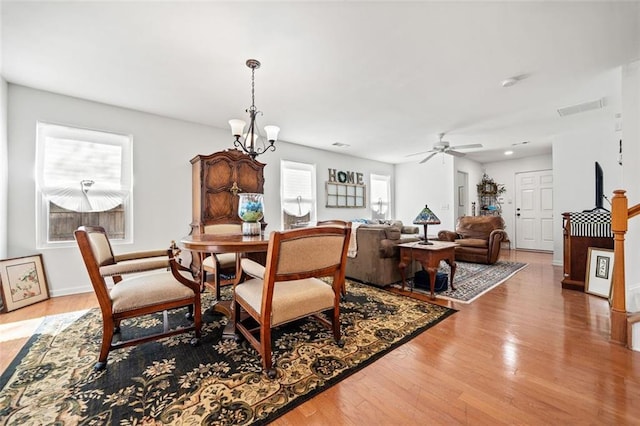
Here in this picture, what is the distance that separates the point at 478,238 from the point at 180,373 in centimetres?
559

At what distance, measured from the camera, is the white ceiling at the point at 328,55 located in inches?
73.3

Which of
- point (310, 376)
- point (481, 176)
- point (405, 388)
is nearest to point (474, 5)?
point (405, 388)

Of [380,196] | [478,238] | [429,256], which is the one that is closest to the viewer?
A: [429,256]

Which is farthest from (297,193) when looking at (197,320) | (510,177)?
(510,177)

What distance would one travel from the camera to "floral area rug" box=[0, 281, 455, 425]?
4.22 feet

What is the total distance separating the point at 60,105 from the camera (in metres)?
3.14

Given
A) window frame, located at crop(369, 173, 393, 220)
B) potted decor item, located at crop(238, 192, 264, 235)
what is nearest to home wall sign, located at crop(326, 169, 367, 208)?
window frame, located at crop(369, 173, 393, 220)

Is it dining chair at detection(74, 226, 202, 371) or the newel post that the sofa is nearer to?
the newel post

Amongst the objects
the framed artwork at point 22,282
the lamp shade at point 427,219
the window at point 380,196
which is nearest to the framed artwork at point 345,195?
the window at point 380,196

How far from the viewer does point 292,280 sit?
164 centimetres

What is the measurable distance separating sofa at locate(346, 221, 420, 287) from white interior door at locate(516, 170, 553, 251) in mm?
5379

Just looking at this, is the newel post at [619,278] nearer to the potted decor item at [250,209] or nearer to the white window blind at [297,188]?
the potted decor item at [250,209]

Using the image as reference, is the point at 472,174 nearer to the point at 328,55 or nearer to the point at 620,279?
the point at 620,279

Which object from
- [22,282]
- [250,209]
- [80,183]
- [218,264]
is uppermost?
[80,183]
